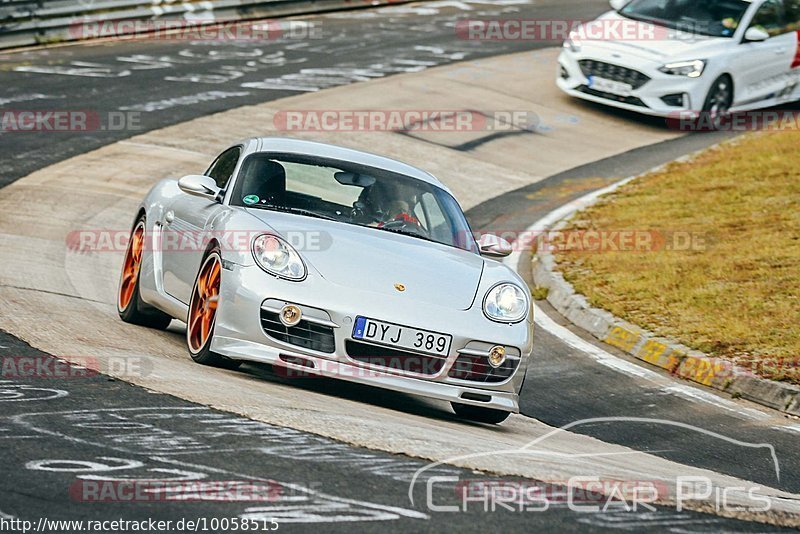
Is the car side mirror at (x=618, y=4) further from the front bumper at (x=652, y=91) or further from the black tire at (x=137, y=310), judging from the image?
the black tire at (x=137, y=310)

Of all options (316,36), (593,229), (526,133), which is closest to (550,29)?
(316,36)

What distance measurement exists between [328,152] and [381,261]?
1537 mm

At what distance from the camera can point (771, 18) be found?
803 inches

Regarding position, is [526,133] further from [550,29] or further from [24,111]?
A: [550,29]

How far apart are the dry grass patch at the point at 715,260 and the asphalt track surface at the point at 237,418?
90 centimetres

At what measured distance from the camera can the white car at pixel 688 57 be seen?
758 inches

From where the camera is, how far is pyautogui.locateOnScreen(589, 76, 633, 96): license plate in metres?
19.5

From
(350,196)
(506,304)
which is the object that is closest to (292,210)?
(350,196)

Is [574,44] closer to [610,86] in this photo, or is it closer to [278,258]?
[610,86]

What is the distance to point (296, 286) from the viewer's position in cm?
702

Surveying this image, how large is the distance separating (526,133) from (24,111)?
6907mm

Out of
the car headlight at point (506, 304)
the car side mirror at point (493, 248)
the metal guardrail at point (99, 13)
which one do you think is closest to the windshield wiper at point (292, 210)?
the car side mirror at point (493, 248)

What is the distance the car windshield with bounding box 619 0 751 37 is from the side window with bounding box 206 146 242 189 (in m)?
12.5

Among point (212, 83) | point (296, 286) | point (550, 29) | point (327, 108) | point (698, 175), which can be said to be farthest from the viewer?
point (550, 29)
